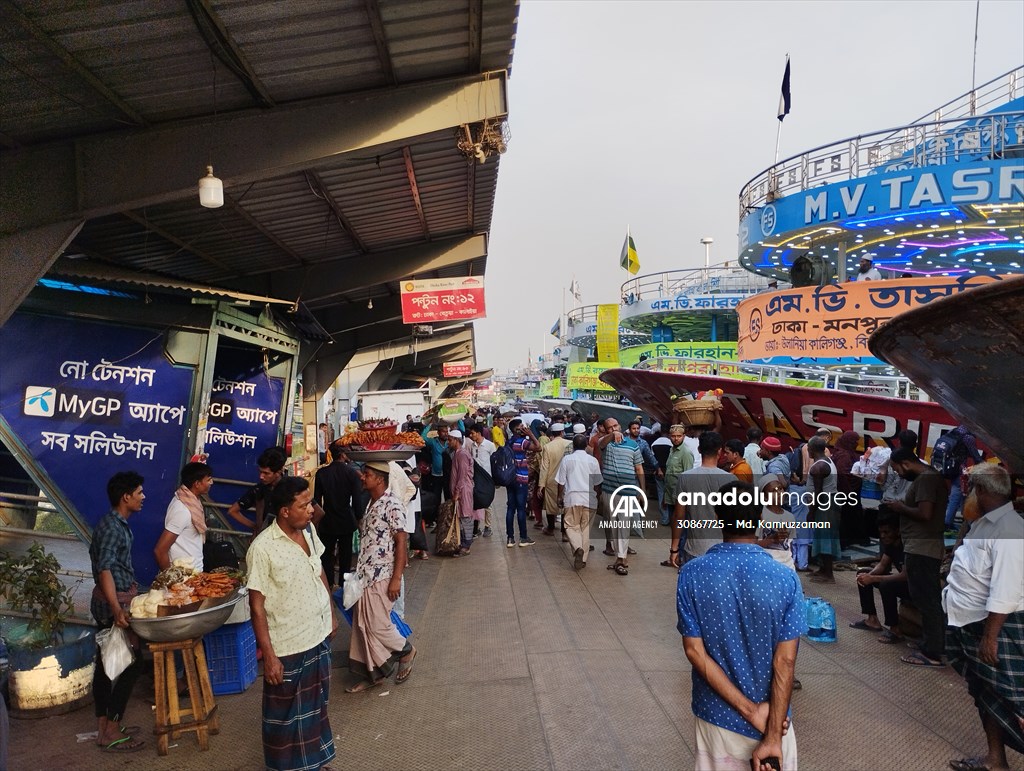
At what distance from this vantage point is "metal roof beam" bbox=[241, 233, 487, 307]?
10.7 m

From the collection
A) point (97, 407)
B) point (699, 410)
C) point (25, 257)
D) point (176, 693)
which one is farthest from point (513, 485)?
point (25, 257)

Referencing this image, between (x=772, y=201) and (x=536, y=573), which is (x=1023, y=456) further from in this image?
(x=772, y=201)

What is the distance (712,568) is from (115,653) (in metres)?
3.47

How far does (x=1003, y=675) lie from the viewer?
335 centimetres

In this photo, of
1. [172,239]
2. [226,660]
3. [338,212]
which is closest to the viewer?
[226,660]

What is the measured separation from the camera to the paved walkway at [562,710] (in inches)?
151

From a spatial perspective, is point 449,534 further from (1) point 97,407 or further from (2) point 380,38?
(2) point 380,38

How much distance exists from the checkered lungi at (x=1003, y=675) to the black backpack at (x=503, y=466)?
6553mm

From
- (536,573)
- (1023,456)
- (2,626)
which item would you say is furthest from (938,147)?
(2,626)

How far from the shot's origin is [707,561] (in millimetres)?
2525

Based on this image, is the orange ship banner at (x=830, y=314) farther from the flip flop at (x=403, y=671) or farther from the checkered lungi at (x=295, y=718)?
the checkered lungi at (x=295, y=718)

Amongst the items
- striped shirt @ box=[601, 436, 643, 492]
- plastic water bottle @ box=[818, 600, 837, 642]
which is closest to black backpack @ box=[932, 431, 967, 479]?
plastic water bottle @ box=[818, 600, 837, 642]

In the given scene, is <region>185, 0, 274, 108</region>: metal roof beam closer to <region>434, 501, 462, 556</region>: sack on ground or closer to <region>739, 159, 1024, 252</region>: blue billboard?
<region>434, 501, 462, 556</region>: sack on ground

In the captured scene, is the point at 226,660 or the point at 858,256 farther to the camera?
the point at 858,256
